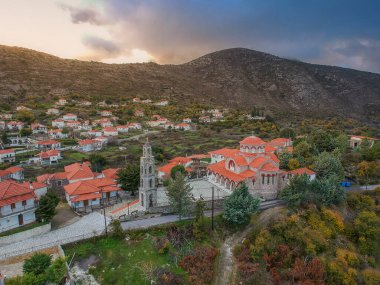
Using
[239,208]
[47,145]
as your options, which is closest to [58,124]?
[47,145]

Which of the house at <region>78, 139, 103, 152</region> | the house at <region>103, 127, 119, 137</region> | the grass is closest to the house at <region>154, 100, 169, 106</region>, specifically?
the house at <region>103, 127, 119, 137</region>

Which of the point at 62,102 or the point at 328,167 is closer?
the point at 328,167

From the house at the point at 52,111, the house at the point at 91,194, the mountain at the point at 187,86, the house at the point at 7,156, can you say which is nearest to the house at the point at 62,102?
the mountain at the point at 187,86

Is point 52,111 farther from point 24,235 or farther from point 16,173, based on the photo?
point 24,235

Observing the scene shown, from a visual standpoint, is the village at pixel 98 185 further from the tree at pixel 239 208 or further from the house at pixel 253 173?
the tree at pixel 239 208

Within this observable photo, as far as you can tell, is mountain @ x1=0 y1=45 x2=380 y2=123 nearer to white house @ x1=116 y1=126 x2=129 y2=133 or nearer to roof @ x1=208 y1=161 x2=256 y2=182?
white house @ x1=116 y1=126 x2=129 y2=133

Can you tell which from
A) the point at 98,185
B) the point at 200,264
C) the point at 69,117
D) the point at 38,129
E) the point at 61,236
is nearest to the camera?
the point at 200,264
